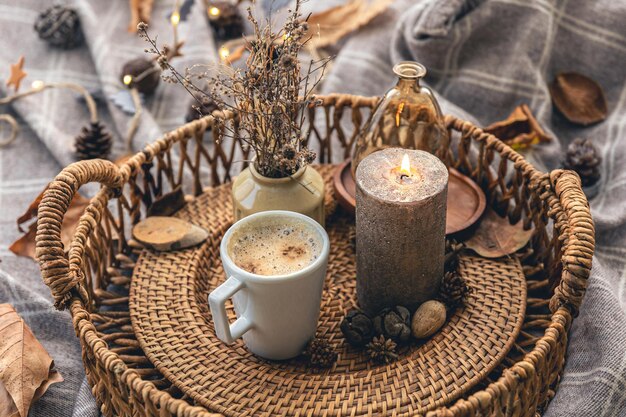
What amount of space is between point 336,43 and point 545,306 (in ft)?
2.54

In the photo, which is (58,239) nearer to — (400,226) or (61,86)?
(400,226)

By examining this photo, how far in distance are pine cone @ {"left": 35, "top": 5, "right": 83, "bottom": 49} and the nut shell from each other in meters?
1.08

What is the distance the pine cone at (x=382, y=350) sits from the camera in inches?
35.6

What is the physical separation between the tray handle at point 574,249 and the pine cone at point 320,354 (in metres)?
0.27

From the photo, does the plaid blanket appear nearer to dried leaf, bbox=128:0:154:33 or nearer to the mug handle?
dried leaf, bbox=128:0:154:33

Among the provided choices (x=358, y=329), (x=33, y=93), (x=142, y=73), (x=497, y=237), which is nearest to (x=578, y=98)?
(x=497, y=237)

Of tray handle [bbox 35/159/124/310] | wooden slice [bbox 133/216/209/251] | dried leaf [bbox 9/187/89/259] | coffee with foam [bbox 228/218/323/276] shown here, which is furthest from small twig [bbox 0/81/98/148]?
coffee with foam [bbox 228/218/323/276]

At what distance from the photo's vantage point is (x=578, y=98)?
1.39 metres

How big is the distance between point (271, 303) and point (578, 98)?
0.83m

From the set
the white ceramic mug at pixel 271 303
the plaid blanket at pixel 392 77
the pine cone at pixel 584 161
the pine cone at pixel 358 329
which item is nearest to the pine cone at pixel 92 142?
the plaid blanket at pixel 392 77

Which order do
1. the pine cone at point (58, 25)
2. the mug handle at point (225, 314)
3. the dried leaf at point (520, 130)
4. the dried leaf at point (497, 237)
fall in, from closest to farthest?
the mug handle at point (225, 314)
the dried leaf at point (497, 237)
the dried leaf at point (520, 130)
the pine cone at point (58, 25)

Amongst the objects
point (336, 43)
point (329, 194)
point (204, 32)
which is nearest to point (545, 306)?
point (329, 194)

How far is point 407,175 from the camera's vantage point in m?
0.90

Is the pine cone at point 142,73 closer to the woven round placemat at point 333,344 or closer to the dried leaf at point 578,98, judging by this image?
the woven round placemat at point 333,344
